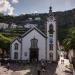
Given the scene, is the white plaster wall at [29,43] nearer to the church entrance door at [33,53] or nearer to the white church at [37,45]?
the white church at [37,45]

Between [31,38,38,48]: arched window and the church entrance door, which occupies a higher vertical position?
[31,38,38,48]: arched window

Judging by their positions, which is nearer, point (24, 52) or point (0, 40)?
point (24, 52)

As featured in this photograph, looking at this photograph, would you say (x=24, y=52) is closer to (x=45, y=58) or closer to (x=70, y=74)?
(x=45, y=58)

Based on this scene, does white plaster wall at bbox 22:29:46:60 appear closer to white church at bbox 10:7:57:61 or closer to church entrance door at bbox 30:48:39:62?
white church at bbox 10:7:57:61

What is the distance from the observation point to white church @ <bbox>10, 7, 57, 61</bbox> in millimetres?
56853

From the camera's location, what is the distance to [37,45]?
58000 millimetres

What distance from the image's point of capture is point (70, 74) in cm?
3231

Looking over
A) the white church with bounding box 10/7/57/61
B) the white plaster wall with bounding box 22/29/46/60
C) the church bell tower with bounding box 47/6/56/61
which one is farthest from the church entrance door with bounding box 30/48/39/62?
the church bell tower with bounding box 47/6/56/61

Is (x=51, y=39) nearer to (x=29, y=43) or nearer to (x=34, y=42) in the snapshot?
(x=34, y=42)

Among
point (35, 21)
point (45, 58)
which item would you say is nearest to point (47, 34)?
point (45, 58)

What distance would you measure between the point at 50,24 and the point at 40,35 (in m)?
3.22

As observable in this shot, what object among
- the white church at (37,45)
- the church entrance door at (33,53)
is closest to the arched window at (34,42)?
the white church at (37,45)

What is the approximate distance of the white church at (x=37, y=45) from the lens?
56853 millimetres

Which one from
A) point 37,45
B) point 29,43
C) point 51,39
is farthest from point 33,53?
point 51,39
